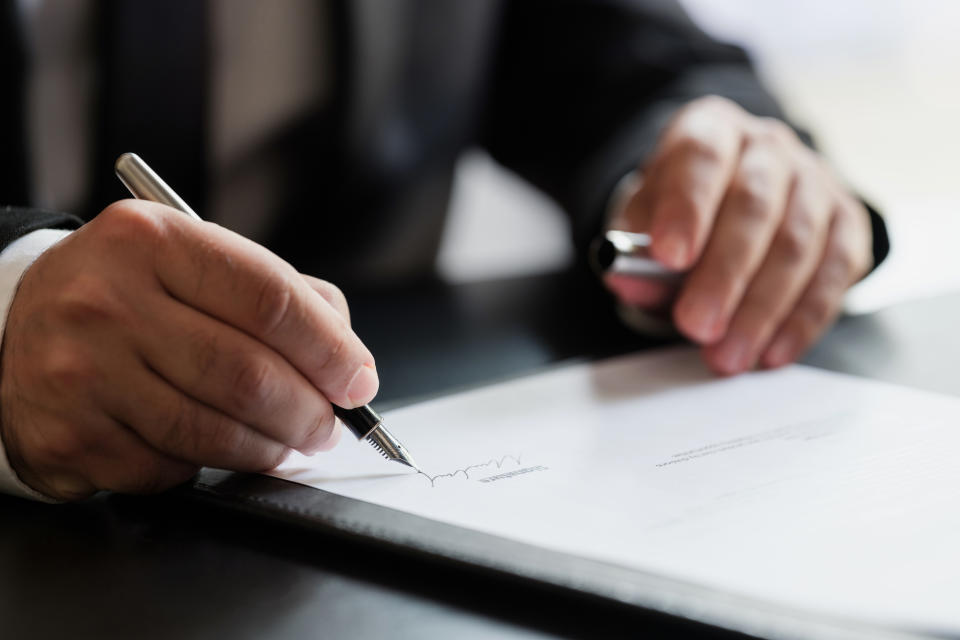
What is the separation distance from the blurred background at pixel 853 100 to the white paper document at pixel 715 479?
91 centimetres

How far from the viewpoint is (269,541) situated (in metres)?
0.27

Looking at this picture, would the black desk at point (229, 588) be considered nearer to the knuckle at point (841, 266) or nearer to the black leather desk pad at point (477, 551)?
the black leather desk pad at point (477, 551)

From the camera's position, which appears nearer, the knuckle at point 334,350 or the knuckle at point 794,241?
the knuckle at point 334,350

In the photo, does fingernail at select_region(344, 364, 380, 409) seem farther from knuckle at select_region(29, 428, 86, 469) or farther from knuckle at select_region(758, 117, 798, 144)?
knuckle at select_region(758, 117, 798, 144)

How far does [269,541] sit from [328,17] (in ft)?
1.98

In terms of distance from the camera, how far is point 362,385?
1.00 ft

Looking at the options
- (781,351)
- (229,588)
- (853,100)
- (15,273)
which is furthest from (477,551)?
(853,100)

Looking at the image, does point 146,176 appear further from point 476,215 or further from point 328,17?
point 476,215

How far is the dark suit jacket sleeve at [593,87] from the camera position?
0.72m

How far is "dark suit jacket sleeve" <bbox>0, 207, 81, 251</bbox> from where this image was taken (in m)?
0.32

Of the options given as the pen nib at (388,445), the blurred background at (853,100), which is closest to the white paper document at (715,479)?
the pen nib at (388,445)

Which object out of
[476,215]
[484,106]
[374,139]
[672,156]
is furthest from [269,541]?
[476,215]

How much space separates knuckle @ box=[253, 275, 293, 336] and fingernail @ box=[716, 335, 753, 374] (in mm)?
281

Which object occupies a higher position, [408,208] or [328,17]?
[328,17]
